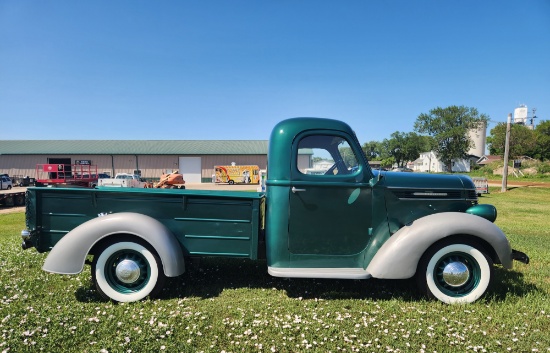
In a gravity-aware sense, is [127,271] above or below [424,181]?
below

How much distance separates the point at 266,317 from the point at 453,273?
2.12m

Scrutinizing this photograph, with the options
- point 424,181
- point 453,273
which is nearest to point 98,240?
point 424,181

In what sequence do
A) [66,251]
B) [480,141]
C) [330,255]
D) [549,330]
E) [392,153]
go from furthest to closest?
1. [392,153]
2. [480,141]
3. [330,255]
4. [66,251]
5. [549,330]

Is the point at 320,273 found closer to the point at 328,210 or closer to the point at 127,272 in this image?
the point at 328,210

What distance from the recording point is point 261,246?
12.2 ft

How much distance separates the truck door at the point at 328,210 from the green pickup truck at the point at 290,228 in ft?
0.04

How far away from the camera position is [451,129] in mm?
61969

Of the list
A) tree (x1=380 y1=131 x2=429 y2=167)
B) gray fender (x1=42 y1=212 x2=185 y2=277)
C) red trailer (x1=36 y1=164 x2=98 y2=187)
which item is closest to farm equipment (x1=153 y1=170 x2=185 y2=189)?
red trailer (x1=36 y1=164 x2=98 y2=187)

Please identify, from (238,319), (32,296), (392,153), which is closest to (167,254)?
(238,319)

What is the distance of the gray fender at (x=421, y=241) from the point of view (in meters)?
3.34

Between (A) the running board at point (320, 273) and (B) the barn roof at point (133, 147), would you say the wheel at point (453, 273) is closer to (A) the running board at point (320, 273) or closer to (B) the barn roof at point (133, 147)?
(A) the running board at point (320, 273)

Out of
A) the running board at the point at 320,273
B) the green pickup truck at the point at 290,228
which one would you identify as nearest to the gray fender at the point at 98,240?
the green pickup truck at the point at 290,228

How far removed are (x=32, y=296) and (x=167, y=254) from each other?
168 cm

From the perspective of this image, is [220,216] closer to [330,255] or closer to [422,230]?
[330,255]
